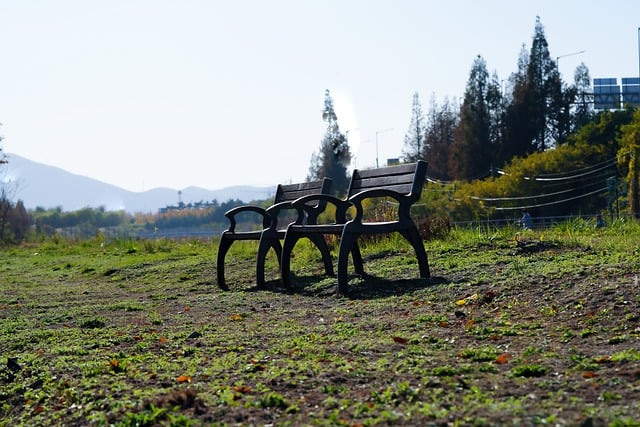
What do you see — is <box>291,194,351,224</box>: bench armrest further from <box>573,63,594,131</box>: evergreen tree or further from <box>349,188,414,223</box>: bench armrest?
<box>573,63,594,131</box>: evergreen tree

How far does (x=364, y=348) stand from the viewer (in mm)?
4484

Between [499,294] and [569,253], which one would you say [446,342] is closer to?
[499,294]

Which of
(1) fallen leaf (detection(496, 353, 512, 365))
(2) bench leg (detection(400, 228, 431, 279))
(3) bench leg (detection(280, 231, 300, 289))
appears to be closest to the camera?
(1) fallen leaf (detection(496, 353, 512, 365))

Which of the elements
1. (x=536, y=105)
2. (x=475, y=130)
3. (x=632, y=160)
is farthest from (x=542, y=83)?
(x=632, y=160)

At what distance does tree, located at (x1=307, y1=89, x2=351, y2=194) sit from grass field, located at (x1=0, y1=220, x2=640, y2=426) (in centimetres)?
6207

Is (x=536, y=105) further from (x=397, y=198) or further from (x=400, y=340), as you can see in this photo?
(x=400, y=340)

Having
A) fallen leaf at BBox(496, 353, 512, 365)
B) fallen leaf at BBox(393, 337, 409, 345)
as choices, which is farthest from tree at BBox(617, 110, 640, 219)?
fallen leaf at BBox(496, 353, 512, 365)

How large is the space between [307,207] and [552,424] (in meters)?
6.13

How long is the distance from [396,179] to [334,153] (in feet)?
218

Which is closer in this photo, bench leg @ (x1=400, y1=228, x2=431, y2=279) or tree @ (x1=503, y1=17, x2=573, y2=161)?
bench leg @ (x1=400, y1=228, x2=431, y2=279)

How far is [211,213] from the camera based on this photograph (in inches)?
6526

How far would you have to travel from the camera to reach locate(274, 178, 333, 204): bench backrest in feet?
30.3

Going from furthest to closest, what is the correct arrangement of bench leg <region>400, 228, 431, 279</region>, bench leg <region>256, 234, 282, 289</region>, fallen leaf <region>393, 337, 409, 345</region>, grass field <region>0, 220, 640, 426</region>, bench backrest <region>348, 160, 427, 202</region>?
bench leg <region>256, 234, 282, 289</region>, bench backrest <region>348, 160, 427, 202</region>, bench leg <region>400, 228, 431, 279</region>, fallen leaf <region>393, 337, 409, 345</region>, grass field <region>0, 220, 640, 426</region>

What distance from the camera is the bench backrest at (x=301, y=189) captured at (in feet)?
30.3
